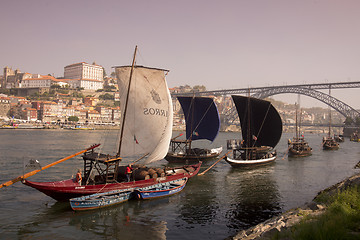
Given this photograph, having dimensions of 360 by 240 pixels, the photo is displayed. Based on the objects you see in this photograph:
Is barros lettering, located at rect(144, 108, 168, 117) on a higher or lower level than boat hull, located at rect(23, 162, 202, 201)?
higher

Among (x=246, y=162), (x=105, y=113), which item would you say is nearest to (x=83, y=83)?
(x=105, y=113)

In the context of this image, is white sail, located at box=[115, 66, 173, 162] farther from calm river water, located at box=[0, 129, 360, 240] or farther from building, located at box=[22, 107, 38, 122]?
building, located at box=[22, 107, 38, 122]

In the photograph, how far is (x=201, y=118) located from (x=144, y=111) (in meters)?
19.3

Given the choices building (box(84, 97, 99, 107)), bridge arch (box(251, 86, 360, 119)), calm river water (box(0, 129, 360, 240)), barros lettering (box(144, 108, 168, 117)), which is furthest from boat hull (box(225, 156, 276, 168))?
building (box(84, 97, 99, 107))

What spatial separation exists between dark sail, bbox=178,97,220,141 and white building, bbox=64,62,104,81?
523 feet

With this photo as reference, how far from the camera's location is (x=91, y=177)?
19.9 m

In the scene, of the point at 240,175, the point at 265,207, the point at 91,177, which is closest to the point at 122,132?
the point at 91,177

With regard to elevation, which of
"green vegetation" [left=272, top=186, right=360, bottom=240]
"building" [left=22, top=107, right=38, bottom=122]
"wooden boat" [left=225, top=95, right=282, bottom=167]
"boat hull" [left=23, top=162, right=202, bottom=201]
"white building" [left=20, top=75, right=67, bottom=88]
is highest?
"white building" [left=20, top=75, right=67, bottom=88]

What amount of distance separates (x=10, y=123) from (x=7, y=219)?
115934 mm

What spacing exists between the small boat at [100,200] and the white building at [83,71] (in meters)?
178

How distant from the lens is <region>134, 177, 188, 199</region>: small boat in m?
19.7

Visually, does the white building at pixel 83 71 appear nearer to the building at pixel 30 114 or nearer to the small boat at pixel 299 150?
the building at pixel 30 114

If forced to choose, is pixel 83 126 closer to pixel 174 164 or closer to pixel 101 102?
pixel 101 102

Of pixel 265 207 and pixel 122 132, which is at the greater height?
pixel 122 132
